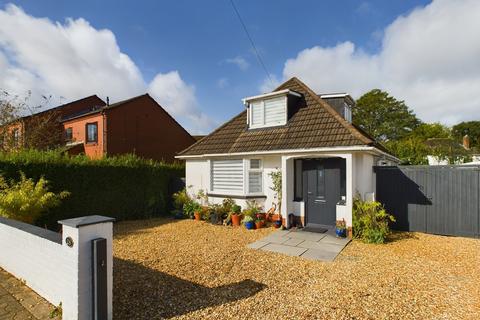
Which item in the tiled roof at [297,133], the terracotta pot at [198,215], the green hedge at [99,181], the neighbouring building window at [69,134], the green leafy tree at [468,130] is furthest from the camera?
the green leafy tree at [468,130]

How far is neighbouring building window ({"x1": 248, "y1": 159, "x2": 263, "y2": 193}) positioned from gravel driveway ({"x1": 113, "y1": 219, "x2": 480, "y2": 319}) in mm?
3102

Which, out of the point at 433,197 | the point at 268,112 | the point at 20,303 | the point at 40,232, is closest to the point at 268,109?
the point at 268,112

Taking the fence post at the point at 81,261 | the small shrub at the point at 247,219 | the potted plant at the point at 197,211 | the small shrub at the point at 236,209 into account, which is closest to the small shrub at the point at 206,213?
the potted plant at the point at 197,211

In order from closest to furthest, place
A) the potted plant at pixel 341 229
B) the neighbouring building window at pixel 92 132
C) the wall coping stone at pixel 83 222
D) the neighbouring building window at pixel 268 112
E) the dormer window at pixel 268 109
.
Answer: the wall coping stone at pixel 83 222 → the potted plant at pixel 341 229 → the dormer window at pixel 268 109 → the neighbouring building window at pixel 268 112 → the neighbouring building window at pixel 92 132

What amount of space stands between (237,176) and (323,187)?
11.8ft

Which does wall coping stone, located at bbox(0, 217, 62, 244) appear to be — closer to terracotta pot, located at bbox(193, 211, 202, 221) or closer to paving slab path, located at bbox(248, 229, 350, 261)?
paving slab path, located at bbox(248, 229, 350, 261)

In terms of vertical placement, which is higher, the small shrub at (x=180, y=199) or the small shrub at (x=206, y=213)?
the small shrub at (x=180, y=199)

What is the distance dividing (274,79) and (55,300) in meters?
12.5

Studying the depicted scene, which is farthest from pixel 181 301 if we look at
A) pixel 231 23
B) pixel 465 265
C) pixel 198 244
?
pixel 231 23

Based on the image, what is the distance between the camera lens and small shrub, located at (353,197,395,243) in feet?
25.0

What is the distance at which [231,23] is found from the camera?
401 inches

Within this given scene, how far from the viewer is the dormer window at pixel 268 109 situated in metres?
10.6

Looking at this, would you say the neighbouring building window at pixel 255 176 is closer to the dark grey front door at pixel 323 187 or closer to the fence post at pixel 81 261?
the dark grey front door at pixel 323 187

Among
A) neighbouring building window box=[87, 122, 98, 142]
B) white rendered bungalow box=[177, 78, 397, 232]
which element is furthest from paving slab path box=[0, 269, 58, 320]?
neighbouring building window box=[87, 122, 98, 142]
